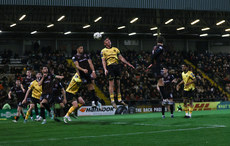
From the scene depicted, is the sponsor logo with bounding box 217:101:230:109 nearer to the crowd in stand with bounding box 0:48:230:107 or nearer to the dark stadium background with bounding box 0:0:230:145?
the dark stadium background with bounding box 0:0:230:145

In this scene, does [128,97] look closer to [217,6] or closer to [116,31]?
[217,6]

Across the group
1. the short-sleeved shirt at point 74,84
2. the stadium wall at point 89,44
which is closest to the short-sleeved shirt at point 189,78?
the short-sleeved shirt at point 74,84

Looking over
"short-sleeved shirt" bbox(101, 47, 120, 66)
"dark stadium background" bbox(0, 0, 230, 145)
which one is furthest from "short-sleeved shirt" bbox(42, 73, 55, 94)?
"dark stadium background" bbox(0, 0, 230, 145)

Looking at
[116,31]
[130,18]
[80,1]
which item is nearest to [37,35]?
[116,31]

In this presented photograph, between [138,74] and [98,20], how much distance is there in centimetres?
797

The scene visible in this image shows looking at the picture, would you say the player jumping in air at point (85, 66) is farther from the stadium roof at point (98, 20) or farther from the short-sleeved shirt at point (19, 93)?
the stadium roof at point (98, 20)

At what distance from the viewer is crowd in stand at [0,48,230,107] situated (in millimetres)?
36500

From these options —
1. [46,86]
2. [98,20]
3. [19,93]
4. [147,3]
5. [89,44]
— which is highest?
[147,3]

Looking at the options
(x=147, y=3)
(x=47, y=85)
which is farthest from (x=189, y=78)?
(x=147, y=3)

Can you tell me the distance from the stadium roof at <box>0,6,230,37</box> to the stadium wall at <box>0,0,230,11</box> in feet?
14.1

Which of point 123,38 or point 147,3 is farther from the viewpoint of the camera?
point 123,38

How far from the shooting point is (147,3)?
119 feet

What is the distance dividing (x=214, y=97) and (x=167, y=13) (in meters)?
10.9

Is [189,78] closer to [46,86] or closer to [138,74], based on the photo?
[46,86]
